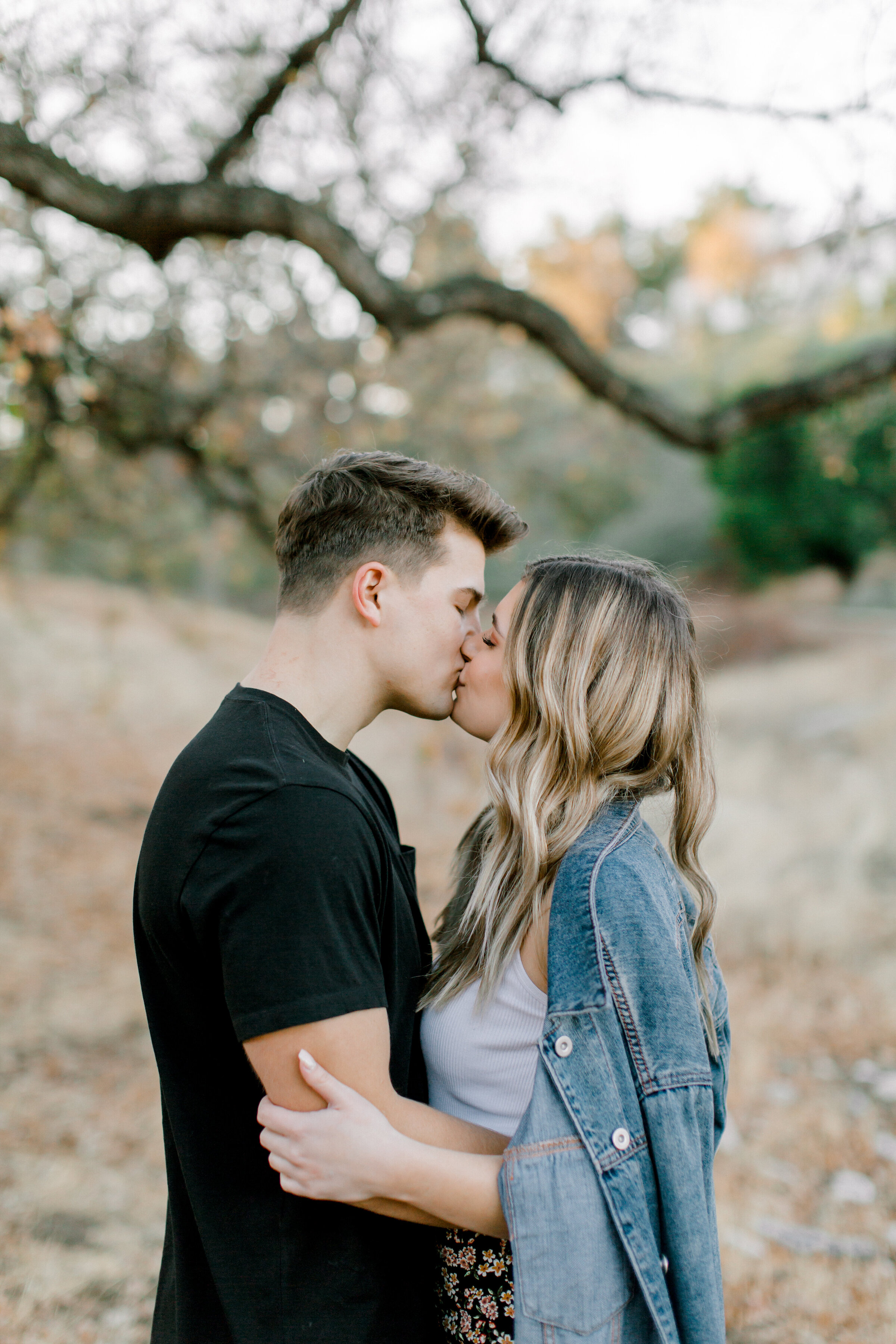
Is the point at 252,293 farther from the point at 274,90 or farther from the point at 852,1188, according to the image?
the point at 852,1188

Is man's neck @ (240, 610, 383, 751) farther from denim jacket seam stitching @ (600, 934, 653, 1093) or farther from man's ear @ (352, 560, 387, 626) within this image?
denim jacket seam stitching @ (600, 934, 653, 1093)

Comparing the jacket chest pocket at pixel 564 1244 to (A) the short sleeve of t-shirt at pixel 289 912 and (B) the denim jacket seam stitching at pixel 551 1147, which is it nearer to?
(B) the denim jacket seam stitching at pixel 551 1147

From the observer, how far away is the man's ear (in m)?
1.92

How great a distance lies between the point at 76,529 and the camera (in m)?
9.23

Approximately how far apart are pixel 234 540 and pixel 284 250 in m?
5.86

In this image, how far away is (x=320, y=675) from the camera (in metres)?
1.87

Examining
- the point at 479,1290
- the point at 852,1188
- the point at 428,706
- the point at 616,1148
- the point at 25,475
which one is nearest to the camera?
the point at 616,1148

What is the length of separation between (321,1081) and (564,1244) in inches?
19.0

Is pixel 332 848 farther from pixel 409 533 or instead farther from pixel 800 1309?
pixel 800 1309

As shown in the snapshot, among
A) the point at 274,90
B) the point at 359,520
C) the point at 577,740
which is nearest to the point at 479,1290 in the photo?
the point at 577,740

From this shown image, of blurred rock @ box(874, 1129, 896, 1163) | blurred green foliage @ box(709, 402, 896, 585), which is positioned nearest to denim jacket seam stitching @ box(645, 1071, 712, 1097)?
blurred rock @ box(874, 1129, 896, 1163)

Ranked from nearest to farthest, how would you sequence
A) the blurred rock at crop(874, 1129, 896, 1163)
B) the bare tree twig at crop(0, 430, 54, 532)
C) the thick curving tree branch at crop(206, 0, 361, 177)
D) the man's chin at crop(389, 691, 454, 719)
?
the man's chin at crop(389, 691, 454, 719)
the thick curving tree branch at crop(206, 0, 361, 177)
the blurred rock at crop(874, 1129, 896, 1163)
the bare tree twig at crop(0, 430, 54, 532)

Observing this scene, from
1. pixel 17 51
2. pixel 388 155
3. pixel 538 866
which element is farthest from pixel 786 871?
pixel 17 51

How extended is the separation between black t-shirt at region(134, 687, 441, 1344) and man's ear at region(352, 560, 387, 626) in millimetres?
264
